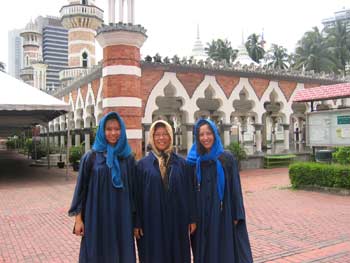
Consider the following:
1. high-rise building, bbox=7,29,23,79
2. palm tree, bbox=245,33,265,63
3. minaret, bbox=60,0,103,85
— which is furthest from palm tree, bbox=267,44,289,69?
high-rise building, bbox=7,29,23,79

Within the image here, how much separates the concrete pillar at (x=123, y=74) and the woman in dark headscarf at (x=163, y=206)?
8769 millimetres

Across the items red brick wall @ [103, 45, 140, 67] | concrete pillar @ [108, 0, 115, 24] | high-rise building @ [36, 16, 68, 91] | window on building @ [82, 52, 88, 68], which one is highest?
high-rise building @ [36, 16, 68, 91]

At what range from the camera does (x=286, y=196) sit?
9.16 meters

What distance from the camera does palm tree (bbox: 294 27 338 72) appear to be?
3684cm

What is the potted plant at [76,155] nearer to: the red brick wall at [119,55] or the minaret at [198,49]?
the red brick wall at [119,55]

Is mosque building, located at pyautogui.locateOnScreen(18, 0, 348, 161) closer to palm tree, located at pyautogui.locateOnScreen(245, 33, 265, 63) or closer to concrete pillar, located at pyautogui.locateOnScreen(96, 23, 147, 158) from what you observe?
concrete pillar, located at pyautogui.locateOnScreen(96, 23, 147, 158)

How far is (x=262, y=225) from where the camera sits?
6336mm

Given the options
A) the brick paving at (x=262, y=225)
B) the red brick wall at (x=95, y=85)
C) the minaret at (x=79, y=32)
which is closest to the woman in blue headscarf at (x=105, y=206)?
the brick paving at (x=262, y=225)

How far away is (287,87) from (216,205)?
15302mm

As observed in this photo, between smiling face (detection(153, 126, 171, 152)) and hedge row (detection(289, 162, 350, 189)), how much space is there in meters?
6.83

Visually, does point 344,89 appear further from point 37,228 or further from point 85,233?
point 85,233

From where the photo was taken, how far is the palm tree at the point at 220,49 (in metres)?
47.4

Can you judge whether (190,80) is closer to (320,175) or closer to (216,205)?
(320,175)

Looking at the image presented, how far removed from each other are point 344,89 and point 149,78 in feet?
20.2
